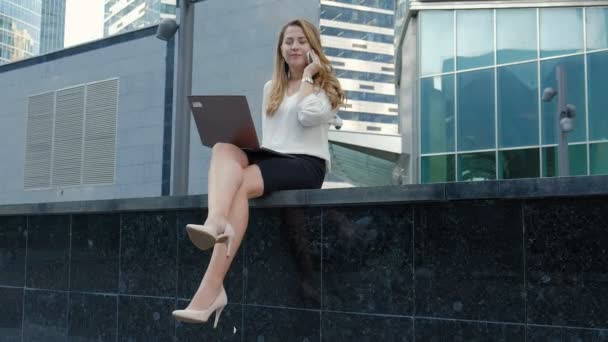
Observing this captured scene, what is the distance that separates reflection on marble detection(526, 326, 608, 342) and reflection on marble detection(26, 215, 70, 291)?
404 centimetres

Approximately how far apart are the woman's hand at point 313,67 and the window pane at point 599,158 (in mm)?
16986

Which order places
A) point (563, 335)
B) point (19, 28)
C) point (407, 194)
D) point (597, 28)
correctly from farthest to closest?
point (19, 28)
point (597, 28)
point (407, 194)
point (563, 335)

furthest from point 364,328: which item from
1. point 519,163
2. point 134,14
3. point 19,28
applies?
point 19,28

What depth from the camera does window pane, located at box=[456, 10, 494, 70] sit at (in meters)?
23.3

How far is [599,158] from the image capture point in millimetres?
20516

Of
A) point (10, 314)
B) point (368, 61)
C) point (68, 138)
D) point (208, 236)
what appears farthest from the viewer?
point (368, 61)

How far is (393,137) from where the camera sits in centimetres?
2970

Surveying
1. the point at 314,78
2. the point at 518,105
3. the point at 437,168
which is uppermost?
the point at 518,105

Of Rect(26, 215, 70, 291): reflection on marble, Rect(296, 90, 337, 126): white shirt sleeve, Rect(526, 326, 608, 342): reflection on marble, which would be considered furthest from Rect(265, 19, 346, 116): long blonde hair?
Rect(26, 215, 70, 291): reflection on marble

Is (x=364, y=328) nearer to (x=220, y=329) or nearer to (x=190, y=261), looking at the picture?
(x=220, y=329)

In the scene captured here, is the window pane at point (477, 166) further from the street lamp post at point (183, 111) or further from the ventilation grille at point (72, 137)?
the street lamp post at point (183, 111)

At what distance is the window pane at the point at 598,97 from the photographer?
20438 mm

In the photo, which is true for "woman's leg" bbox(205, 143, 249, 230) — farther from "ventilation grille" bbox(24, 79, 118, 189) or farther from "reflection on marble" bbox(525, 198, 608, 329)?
"ventilation grille" bbox(24, 79, 118, 189)

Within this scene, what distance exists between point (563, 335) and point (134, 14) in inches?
1305
